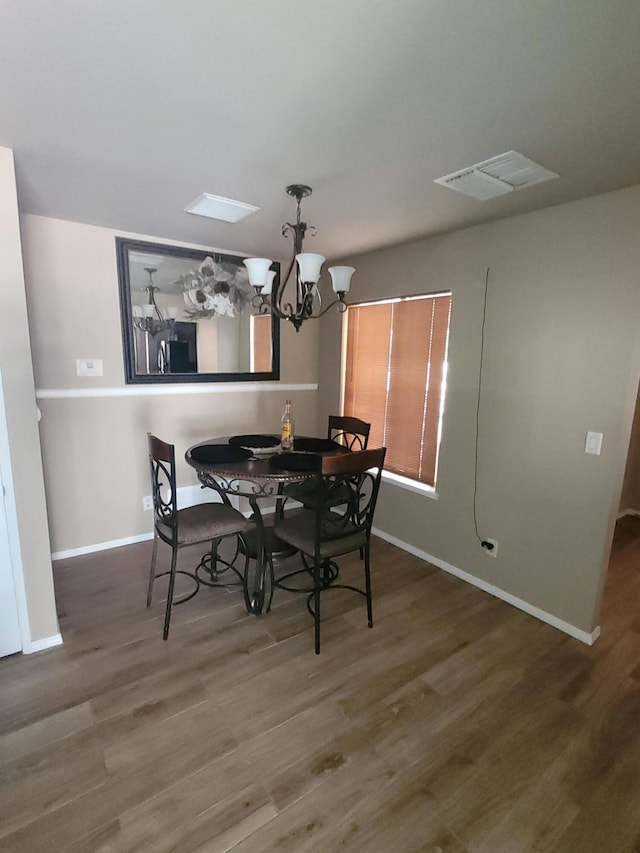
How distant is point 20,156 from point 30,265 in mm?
1008

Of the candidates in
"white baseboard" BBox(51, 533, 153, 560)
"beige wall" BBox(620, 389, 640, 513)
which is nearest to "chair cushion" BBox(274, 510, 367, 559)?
"white baseboard" BBox(51, 533, 153, 560)

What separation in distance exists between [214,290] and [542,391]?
8.19 feet

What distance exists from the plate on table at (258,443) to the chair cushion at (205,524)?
0.42 meters

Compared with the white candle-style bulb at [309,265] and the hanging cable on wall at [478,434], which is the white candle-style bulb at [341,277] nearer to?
the white candle-style bulb at [309,265]

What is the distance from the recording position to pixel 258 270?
6.71ft

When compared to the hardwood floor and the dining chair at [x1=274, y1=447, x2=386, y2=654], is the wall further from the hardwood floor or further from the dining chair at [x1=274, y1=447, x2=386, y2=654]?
the dining chair at [x1=274, y1=447, x2=386, y2=654]

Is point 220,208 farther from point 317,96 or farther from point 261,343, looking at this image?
point 261,343

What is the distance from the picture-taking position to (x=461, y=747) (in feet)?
5.28

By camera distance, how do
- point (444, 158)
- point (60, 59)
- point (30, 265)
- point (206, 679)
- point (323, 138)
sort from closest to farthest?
1. point (60, 59)
2. point (323, 138)
3. point (444, 158)
4. point (206, 679)
5. point (30, 265)

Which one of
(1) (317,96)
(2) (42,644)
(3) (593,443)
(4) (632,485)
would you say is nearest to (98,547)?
(2) (42,644)

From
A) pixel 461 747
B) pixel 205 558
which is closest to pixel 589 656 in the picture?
pixel 461 747

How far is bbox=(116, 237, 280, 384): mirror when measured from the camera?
298 cm

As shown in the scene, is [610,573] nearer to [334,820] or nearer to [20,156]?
[334,820]

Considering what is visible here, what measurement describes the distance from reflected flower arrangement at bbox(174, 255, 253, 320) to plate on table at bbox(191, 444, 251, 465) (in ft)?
3.92
